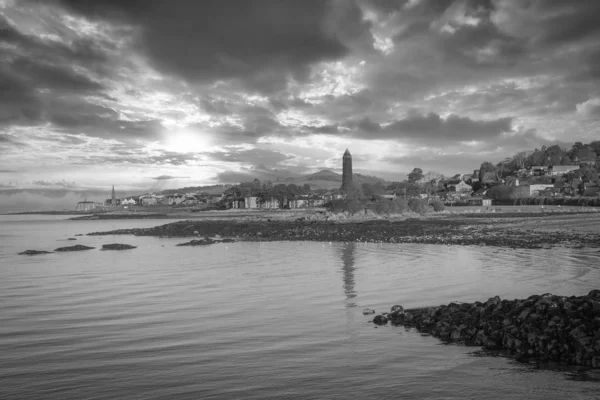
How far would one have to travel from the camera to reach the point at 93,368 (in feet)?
29.9

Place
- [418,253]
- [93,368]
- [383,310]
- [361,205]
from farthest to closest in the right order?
[361,205], [418,253], [383,310], [93,368]

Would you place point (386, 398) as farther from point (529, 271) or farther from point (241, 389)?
point (529, 271)

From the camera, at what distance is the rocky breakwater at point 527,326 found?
361 inches

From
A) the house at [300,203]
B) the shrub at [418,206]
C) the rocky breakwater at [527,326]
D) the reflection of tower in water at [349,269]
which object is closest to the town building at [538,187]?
the shrub at [418,206]

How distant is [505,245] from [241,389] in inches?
1112

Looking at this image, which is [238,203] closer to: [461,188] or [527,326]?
[461,188]

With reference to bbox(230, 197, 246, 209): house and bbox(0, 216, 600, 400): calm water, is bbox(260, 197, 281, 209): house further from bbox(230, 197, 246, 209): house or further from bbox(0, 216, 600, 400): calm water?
bbox(0, 216, 600, 400): calm water

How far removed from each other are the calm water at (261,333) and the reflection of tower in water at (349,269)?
141mm

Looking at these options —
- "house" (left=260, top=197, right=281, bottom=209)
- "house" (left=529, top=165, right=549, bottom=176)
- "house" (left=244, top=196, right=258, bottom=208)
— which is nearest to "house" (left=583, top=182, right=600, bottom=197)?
"house" (left=529, top=165, right=549, bottom=176)

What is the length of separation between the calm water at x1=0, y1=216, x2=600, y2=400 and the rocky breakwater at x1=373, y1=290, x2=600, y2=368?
0.60m

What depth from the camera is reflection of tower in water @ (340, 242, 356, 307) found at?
636 inches

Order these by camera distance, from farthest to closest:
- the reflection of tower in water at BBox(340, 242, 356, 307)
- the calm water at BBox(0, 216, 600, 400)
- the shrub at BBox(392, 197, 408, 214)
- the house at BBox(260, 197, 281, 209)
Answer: the house at BBox(260, 197, 281, 209), the shrub at BBox(392, 197, 408, 214), the reflection of tower in water at BBox(340, 242, 356, 307), the calm water at BBox(0, 216, 600, 400)

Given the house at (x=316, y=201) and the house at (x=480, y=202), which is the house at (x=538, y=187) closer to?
the house at (x=480, y=202)

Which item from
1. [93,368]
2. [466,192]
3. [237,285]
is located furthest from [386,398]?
[466,192]
